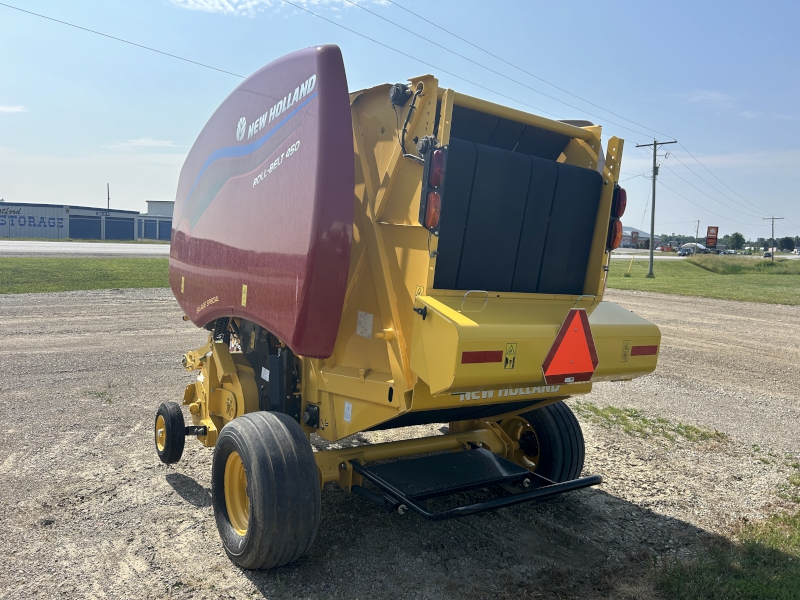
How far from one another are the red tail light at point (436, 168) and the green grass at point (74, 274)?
16360 mm

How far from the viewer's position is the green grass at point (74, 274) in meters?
→ 17.7

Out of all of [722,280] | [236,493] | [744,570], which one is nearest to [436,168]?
[236,493]

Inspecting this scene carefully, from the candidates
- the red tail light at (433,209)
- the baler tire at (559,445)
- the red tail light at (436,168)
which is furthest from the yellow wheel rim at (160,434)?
the red tail light at (436,168)

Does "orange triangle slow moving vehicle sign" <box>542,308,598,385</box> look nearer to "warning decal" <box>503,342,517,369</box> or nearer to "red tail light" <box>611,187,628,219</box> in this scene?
"warning decal" <box>503,342,517,369</box>

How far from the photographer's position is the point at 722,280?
32.2 meters

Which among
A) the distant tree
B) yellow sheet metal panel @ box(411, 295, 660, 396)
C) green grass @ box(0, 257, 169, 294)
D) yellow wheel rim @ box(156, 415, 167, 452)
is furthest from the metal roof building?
the distant tree

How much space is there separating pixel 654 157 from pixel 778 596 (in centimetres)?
4000

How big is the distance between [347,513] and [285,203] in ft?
7.31

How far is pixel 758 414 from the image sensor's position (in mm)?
7652

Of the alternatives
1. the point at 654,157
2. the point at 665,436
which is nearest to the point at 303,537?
the point at 665,436

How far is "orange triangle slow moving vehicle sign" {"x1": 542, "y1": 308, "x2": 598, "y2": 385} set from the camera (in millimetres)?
3393

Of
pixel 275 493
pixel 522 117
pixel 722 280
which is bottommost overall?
pixel 275 493

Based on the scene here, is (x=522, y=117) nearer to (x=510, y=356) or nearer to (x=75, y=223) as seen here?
(x=510, y=356)

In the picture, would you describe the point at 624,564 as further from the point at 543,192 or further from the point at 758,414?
the point at 758,414
